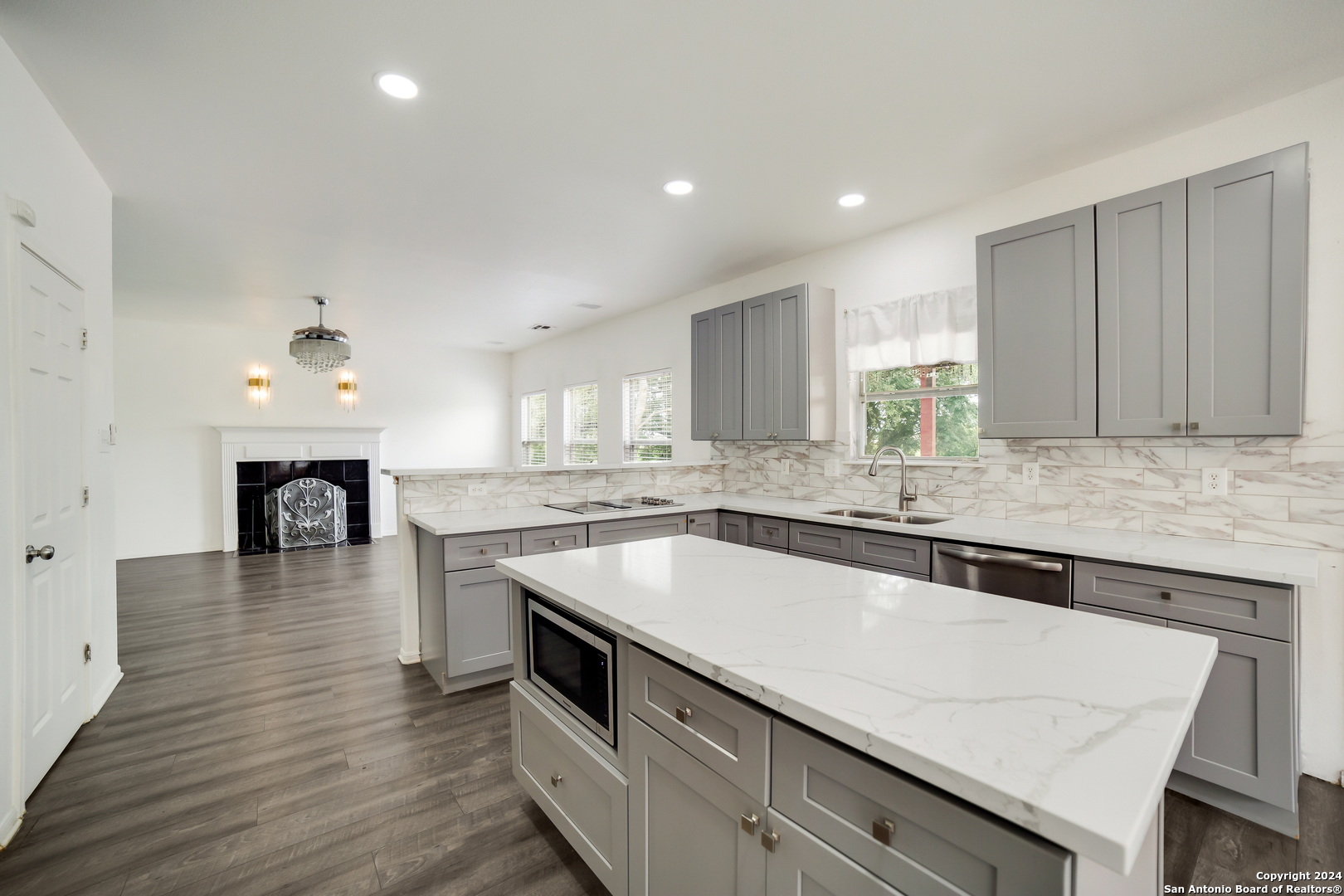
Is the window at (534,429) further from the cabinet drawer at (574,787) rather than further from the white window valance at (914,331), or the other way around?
the cabinet drawer at (574,787)

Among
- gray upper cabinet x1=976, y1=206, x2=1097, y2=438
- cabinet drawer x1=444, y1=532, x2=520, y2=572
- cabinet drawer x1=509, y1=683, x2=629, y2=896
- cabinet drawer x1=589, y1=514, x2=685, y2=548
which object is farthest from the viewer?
cabinet drawer x1=589, y1=514, x2=685, y2=548

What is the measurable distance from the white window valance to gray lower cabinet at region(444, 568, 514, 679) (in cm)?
272

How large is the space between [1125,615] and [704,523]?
2.37 m

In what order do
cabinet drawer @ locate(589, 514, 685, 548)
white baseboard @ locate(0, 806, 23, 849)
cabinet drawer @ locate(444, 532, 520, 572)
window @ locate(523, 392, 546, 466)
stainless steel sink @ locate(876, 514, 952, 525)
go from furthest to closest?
window @ locate(523, 392, 546, 466)
cabinet drawer @ locate(589, 514, 685, 548)
stainless steel sink @ locate(876, 514, 952, 525)
cabinet drawer @ locate(444, 532, 520, 572)
white baseboard @ locate(0, 806, 23, 849)

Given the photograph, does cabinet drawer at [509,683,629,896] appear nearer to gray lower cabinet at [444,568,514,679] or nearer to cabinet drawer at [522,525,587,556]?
gray lower cabinet at [444,568,514,679]

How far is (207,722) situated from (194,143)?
8.94ft

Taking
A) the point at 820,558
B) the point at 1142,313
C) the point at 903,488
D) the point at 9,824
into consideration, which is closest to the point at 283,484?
the point at 9,824

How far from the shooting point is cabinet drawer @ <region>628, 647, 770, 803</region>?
109 centimetres

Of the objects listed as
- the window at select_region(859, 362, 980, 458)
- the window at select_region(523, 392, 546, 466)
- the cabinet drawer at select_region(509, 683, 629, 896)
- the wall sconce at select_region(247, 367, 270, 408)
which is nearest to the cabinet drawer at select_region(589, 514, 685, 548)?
the window at select_region(859, 362, 980, 458)

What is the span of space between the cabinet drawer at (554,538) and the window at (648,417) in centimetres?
224

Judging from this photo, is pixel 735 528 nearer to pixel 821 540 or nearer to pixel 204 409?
pixel 821 540

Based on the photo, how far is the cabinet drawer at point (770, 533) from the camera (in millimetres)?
3641

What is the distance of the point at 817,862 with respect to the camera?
987 millimetres

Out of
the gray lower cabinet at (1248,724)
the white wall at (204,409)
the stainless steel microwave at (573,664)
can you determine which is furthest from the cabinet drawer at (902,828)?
the white wall at (204,409)
